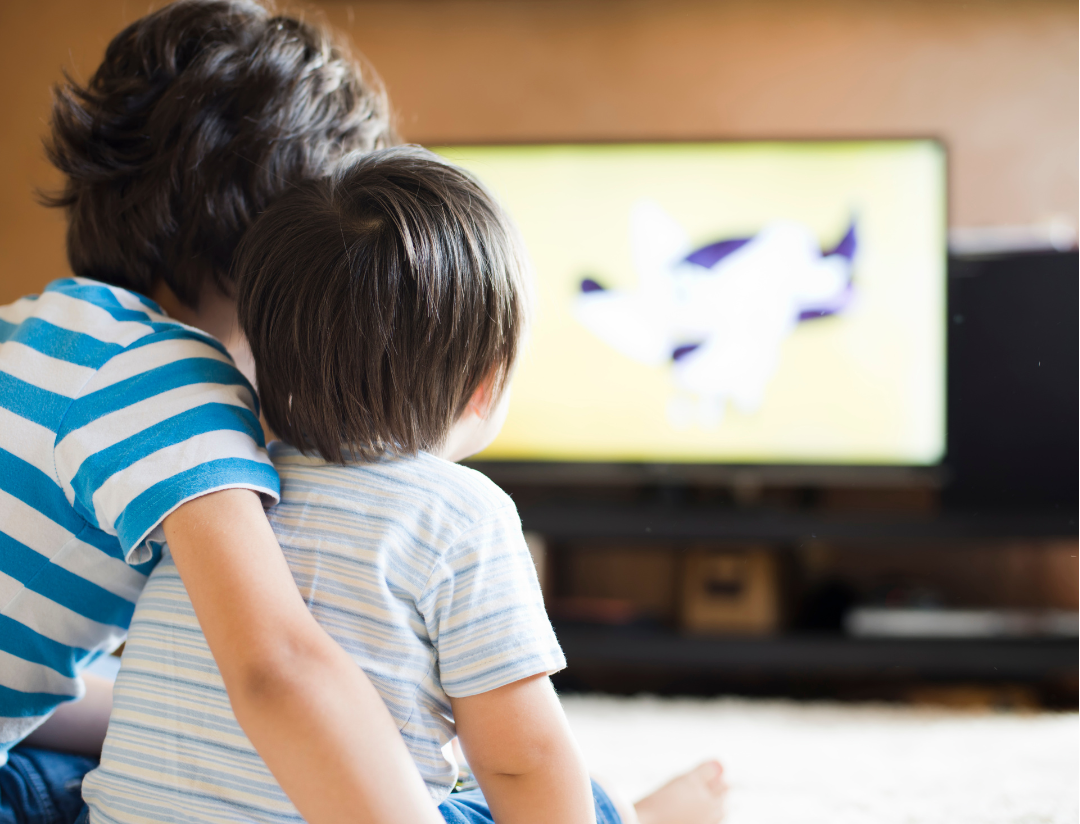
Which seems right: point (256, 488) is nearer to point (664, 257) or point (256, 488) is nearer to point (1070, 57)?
point (664, 257)

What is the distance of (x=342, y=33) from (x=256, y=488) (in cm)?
200

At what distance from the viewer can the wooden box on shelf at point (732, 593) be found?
5.88ft

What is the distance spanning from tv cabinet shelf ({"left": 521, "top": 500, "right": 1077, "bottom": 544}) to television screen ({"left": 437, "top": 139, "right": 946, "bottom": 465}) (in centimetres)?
15

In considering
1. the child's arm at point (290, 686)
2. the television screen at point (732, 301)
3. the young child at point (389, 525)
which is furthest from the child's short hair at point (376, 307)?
the television screen at point (732, 301)

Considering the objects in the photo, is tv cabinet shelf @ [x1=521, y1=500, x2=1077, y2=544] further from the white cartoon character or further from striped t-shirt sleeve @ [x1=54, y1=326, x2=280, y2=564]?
striped t-shirt sleeve @ [x1=54, y1=326, x2=280, y2=564]

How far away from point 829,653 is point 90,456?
1.54m

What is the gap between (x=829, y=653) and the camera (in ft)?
5.57

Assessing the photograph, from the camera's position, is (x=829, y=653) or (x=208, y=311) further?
(x=829, y=653)

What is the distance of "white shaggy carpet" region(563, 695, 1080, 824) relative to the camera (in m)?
1.08

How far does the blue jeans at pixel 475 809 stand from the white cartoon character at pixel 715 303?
1.31 meters

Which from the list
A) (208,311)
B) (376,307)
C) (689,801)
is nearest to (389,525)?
(376,307)

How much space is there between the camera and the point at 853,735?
59.0 inches

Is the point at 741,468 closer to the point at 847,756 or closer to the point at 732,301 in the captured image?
the point at 732,301

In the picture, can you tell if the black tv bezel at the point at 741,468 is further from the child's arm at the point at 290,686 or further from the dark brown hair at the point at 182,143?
the child's arm at the point at 290,686
